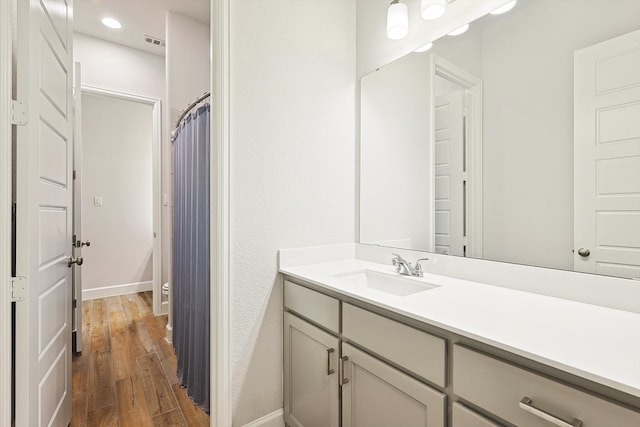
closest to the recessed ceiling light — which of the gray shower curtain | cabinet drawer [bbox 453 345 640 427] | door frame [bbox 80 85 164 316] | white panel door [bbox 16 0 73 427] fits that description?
door frame [bbox 80 85 164 316]

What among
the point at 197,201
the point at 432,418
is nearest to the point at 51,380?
the point at 197,201

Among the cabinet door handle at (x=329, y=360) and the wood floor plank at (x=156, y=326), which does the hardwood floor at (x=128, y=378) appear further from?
the cabinet door handle at (x=329, y=360)

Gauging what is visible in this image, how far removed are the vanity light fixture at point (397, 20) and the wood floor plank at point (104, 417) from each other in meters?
2.46

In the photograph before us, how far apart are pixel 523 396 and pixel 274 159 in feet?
4.33

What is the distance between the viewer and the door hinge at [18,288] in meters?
1.08

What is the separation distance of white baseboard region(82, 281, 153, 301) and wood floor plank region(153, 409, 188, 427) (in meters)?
2.90

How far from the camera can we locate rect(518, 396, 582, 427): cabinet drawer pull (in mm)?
655

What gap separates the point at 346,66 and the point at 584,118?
1236 mm

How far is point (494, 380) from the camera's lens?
0.78 metres

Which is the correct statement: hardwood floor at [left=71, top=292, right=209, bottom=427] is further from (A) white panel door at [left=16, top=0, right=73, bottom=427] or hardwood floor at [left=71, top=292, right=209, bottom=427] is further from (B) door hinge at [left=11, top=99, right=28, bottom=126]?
(B) door hinge at [left=11, top=99, right=28, bottom=126]

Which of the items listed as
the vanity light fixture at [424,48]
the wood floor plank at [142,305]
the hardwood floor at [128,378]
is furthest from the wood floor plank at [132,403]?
the vanity light fixture at [424,48]

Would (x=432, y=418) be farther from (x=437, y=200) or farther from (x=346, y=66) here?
(x=346, y=66)

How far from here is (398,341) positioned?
102 cm

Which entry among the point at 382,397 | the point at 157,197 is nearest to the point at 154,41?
the point at 157,197
